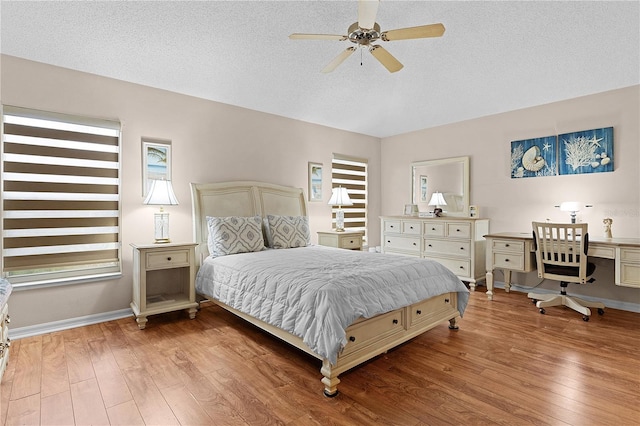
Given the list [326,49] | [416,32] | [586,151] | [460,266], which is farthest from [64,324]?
[586,151]

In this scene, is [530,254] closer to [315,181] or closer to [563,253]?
[563,253]

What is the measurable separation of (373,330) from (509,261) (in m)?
2.68

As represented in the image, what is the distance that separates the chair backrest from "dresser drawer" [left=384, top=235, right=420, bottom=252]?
1.70 meters

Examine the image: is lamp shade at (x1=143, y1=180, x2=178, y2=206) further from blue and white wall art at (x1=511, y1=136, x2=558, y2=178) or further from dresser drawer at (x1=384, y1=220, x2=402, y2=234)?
blue and white wall art at (x1=511, y1=136, x2=558, y2=178)

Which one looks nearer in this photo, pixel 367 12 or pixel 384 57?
pixel 367 12

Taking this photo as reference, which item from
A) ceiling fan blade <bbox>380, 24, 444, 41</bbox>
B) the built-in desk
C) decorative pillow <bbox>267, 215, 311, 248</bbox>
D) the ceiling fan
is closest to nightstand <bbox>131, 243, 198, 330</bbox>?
decorative pillow <bbox>267, 215, 311, 248</bbox>

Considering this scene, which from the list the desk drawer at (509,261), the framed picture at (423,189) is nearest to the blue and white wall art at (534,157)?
the desk drawer at (509,261)

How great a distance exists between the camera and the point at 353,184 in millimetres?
5961

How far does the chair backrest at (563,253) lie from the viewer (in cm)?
345

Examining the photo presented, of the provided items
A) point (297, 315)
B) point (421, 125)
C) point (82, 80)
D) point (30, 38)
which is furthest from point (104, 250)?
point (421, 125)

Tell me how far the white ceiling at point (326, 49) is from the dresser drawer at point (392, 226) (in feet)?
6.41

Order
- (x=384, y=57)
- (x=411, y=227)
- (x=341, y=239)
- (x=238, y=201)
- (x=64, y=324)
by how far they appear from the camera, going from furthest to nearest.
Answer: (x=411, y=227) < (x=341, y=239) < (x=238, y=201) < (x=64, y=324) < (x=384, y=57)

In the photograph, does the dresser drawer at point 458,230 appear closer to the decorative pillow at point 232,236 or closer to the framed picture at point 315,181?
the framed picture at point 315,181

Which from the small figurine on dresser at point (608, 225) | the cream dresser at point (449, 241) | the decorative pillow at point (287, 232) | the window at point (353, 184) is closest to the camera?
the small figurine on dresser at point (608, 225)
